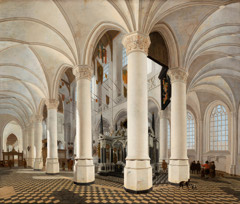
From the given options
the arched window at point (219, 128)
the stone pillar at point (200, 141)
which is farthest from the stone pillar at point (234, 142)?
the stone pillar at point (200, 141)

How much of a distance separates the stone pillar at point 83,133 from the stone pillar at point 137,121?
279 cm

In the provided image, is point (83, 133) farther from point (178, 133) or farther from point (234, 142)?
point (234, 142)

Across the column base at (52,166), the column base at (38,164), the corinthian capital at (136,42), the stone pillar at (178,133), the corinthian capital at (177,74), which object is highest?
the corinthian capital at (136,42)

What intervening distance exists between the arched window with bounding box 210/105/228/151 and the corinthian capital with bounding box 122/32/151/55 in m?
15.7

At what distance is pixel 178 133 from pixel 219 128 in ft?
42.2

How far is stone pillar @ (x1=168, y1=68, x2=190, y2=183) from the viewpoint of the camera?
9570 mm

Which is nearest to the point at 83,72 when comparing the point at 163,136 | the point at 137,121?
the point at 137,121

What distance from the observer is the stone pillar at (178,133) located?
377 inches

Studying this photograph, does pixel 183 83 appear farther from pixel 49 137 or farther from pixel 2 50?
pixel 2 50

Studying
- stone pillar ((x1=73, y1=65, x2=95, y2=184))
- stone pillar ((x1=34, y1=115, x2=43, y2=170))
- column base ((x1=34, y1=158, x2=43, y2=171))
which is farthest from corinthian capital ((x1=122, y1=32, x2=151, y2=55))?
column base ((x1=34, y1=158, x2=43, y2=171))

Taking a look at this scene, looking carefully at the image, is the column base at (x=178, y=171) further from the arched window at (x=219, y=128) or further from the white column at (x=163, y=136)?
the arched window at (x=219, y=128)

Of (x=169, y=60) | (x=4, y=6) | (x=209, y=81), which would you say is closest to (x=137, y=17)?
(x=169, y=60)

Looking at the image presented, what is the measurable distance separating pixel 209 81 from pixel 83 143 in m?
12.1

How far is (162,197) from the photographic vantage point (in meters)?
6.77
